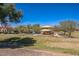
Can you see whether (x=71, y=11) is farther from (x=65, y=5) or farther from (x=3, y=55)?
(x=3, y=55)

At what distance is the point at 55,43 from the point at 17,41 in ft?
1.50

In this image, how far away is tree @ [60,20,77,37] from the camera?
5105 mm

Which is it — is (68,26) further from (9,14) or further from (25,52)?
(9,14)

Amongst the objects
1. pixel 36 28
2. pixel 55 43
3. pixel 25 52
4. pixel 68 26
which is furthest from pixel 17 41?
pixel 68 26

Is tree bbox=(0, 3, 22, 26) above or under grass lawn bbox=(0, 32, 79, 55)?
above

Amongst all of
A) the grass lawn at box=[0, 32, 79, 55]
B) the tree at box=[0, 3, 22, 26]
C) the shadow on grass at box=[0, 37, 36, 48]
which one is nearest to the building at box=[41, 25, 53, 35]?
the grass lawn at box=[0, 32, 79, 55]

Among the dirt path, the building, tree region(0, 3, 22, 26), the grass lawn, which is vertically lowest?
the dirt path

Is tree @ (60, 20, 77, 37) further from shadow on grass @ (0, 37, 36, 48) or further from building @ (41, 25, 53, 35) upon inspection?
shadow on grass @ (0, 37, 36, 48)

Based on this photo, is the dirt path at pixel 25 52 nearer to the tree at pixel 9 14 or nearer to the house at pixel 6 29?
the house at pixel 6 29

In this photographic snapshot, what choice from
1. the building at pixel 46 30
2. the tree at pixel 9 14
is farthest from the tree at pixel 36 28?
the tree at pixel 9 14

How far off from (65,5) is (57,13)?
136mm

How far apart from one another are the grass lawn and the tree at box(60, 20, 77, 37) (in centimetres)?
6

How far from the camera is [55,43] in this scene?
202 inches

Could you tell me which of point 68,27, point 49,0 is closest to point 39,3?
point 49,0
